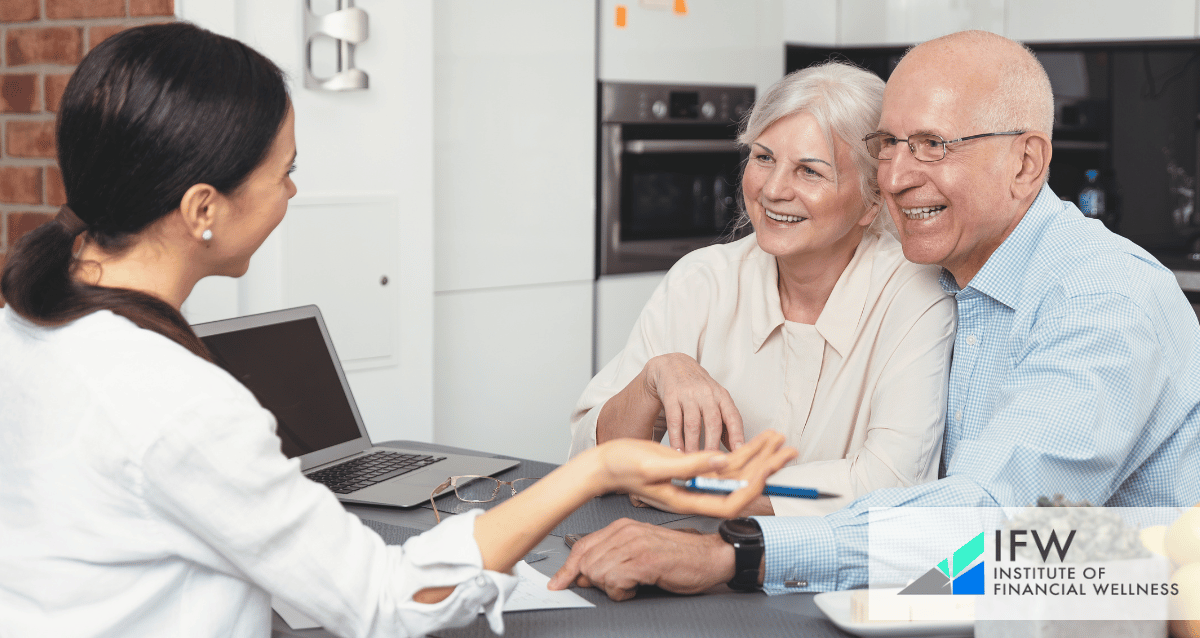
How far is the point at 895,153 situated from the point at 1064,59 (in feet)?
8.04

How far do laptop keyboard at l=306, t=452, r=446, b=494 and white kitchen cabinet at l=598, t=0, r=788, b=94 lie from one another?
66.7 inches

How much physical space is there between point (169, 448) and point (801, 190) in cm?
110

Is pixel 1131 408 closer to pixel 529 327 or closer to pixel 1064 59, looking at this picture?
pixel 529 327

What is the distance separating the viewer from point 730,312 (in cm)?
179

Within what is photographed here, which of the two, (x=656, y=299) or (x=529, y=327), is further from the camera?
(x=529, y=327)

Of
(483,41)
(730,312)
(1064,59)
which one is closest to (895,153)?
(730,312)

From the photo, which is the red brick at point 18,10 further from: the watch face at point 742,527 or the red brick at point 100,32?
the watch face at point 742,527

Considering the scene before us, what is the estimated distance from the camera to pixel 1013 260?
4.82ft

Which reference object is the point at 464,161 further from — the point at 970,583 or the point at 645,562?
the point at 970,583

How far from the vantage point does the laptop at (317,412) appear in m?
1.47

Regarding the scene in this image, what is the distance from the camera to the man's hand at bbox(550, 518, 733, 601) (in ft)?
3.64

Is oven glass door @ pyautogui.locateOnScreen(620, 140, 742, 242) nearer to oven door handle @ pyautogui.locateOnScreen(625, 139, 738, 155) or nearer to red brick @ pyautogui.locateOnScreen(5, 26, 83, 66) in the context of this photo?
oven door handle @ pyautogui.locateOnScreen(625, 139, 738, 155)

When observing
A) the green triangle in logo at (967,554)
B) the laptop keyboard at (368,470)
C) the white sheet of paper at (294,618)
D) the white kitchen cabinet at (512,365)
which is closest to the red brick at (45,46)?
the white kitchen cabinet at (512,365)

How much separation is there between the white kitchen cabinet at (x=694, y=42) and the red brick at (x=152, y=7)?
1.29 m
